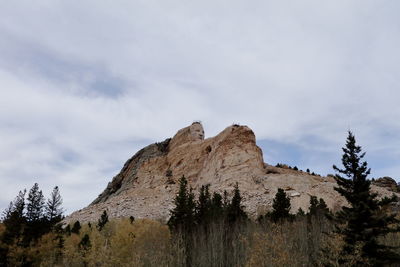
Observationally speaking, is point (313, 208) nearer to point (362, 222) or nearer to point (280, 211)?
point (280, 211)

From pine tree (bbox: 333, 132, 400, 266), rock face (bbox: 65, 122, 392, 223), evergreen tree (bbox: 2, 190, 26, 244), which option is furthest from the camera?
rock face (bbox: 65, 122, 392, 223)

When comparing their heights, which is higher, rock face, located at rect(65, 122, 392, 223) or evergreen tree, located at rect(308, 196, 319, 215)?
rock face, located at rect(65, 122, 392, 223)

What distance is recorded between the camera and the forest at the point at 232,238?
15812 mm

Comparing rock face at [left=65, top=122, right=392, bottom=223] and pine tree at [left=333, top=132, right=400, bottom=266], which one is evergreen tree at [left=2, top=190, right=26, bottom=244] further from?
pine tree at [left=333, top=132, right=400, bottom=266]

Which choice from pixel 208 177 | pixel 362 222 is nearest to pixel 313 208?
pixel 362 222

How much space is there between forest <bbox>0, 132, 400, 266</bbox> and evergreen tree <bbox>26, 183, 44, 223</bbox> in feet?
0.30

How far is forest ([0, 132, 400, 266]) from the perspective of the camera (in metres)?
15.8

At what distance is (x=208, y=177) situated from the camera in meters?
64.2

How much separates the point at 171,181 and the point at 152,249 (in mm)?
48925

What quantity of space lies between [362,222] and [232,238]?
12.9 metres

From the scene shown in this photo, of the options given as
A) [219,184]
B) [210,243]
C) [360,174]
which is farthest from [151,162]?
[360,174]

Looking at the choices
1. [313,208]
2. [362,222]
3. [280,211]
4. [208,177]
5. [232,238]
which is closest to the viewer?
[362,222]

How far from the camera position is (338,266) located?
15.3 metres

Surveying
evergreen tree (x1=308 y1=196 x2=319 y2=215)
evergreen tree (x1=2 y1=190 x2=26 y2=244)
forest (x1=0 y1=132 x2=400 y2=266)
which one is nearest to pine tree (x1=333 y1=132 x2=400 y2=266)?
forest (x1=0 y1=132 x2=400 y2=266)
